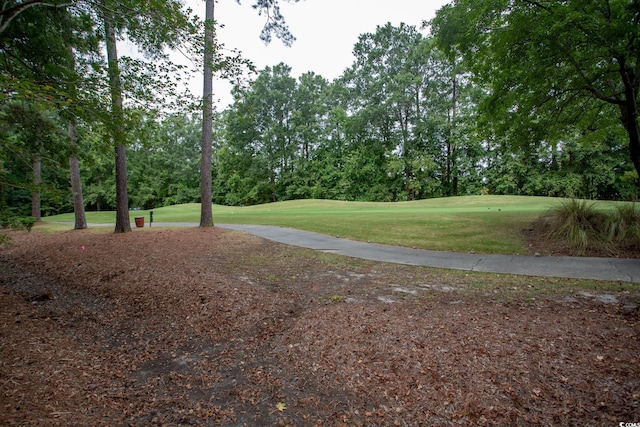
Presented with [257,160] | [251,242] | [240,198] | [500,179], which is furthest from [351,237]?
[240,198]

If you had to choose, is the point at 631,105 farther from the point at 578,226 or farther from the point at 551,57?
the point at 578,226

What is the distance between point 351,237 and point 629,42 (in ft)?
26.4

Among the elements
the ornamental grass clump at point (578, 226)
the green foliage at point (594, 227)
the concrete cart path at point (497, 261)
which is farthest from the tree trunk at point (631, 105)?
the concrete cart path at point (497, 261)

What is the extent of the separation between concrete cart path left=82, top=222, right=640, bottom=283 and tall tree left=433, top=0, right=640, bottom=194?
408 centimetres

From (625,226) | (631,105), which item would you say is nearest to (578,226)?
(625,226)

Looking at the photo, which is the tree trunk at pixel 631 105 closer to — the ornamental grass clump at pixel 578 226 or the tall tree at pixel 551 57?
the tall tree at pixel 551 57

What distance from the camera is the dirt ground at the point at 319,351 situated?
2330 millimetres

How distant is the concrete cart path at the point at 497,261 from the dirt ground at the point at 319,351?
26.5 inches

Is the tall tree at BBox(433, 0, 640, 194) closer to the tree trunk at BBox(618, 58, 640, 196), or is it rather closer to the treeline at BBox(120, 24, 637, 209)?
the tree trunk at BBox(618, 58, 640, 196)

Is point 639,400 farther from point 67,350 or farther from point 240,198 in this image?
point 240,198

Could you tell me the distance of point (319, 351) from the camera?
128 inches

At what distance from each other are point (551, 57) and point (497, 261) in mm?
4859

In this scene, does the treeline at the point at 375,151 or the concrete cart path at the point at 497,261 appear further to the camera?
the treeline at the point at 375,151

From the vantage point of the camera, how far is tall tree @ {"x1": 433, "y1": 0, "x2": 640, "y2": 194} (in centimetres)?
609
